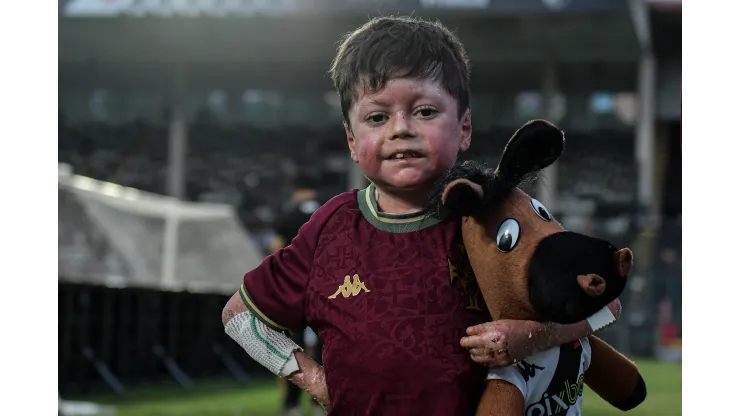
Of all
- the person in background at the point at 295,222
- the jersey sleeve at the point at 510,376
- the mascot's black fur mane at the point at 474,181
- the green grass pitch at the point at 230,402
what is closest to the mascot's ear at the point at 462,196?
the mascot's black fur mane at the point at 474,181

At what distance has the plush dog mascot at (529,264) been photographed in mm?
2117

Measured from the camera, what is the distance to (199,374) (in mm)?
10016

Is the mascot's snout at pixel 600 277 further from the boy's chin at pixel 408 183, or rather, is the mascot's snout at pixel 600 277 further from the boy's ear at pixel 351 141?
the boy's ear at pixel 351 141

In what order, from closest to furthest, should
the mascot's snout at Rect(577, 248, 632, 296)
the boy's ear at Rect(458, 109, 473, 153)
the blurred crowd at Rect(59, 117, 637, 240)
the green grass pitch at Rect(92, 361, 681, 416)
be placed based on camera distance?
the mascot's snout at Rect(577, 248, 632, 296) < the boy's ear at Rect(458, 109, 473, 153) < the green grass pitch at Rect(92, 361, 681, 416) < the blurred crowd at Rect(59, 117, 637, 240)

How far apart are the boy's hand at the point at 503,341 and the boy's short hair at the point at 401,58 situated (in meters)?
0.49

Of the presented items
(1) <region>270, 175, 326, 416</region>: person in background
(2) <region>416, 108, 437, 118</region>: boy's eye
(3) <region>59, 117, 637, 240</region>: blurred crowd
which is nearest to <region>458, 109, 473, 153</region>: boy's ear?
(2) <region>416, 108, 437, 118</region>: boy's eye

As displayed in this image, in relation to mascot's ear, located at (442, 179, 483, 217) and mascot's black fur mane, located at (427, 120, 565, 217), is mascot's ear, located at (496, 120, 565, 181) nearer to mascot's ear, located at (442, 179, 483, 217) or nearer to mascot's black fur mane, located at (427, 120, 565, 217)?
mascot's black fur mane, located at (427, 120, 565, 217)

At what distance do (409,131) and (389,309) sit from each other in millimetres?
386

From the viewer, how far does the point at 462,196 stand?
7.25 ft

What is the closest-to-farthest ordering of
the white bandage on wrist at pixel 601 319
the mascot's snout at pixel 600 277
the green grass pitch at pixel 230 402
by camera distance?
the mascot's snout at pixel 600 277 → the white bandage on wrist at pixel 601 319 → the green grass pitch at pixel 230 402

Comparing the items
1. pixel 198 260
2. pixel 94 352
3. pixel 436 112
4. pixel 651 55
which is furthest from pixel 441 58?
pixel 651 55

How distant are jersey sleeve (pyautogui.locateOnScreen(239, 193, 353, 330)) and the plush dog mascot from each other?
0.33m

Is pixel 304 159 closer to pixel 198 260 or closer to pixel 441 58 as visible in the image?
pixel 198 260

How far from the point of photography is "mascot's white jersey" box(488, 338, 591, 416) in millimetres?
2270
